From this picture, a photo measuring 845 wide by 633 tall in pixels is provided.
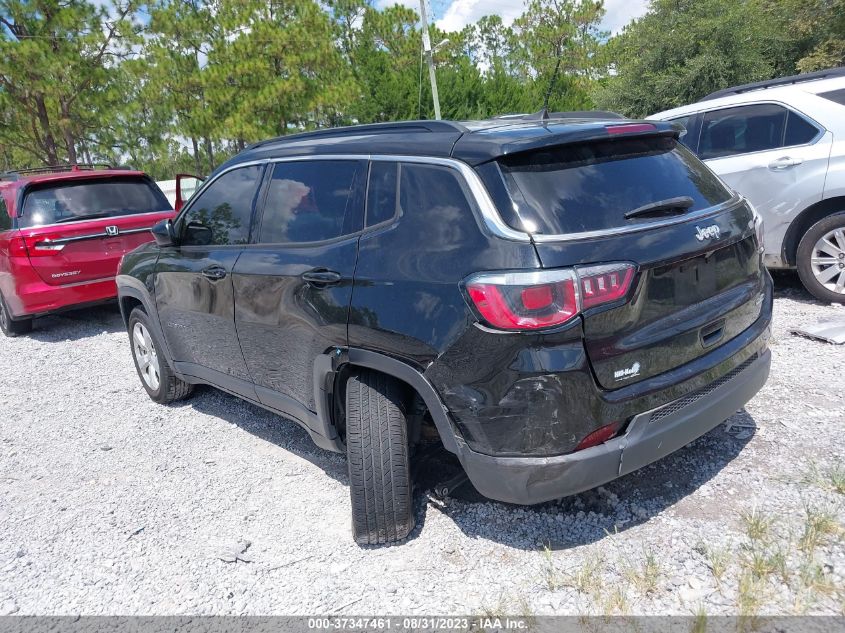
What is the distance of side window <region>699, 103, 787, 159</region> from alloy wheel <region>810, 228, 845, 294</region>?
35.9 inches

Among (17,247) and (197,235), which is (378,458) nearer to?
(197,235)

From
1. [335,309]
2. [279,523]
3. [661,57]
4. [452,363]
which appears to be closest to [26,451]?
[279,523]

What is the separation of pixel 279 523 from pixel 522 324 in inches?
68.3

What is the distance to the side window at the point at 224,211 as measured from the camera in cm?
369

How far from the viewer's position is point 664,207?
8.68 ft

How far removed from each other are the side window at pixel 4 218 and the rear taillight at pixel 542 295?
6540 millimetres

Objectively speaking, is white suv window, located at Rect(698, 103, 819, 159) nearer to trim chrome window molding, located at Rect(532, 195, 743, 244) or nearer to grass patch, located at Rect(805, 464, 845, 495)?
trim chrome window molding, located at Rect(532, 195, 743, 244)

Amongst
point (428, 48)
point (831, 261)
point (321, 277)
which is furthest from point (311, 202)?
point (428, 48)

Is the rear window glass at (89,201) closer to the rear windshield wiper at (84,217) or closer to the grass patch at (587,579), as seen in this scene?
the rear windshield wiper at (84,217)

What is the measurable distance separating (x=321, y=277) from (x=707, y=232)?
167cm

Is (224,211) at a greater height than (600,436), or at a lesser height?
greater

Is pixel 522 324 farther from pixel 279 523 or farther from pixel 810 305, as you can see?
pixel 810 305

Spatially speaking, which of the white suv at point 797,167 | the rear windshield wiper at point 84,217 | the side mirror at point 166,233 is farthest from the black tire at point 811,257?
the rear windshield wiper at point 84,217

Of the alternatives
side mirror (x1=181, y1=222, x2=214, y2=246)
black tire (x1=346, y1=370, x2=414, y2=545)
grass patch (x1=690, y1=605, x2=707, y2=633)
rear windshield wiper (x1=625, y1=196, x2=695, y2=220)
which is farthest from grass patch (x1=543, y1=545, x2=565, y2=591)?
side mirror (x1=181, y1=222, x2=214, y2=246)
